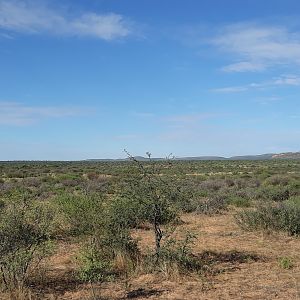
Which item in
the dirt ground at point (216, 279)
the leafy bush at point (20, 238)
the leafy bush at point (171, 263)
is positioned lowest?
the dirt ground at point (216, 279)

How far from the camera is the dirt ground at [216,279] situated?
29.0ft

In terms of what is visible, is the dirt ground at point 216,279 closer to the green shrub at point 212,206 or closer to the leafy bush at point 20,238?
the leafy bush at point 20,238

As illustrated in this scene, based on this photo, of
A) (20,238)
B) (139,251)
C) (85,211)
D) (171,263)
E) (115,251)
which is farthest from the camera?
(85,211)

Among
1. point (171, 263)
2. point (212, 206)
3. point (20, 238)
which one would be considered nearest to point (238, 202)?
point (212, 206)

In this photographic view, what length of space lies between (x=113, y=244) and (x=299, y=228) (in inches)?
276

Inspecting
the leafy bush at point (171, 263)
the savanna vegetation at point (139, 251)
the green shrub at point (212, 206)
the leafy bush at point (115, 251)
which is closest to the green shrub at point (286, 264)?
the savanna vegetation at point (139, 251)

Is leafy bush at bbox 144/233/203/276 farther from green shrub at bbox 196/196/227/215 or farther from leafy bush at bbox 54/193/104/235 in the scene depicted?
green shrub at bbox 196/196/227/215

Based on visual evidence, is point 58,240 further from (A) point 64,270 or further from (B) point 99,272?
(B) point 99,272

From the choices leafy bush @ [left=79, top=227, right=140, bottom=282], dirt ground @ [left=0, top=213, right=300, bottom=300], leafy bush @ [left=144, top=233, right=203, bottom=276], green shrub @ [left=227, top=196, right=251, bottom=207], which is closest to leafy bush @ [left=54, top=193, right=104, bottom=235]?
leafy bush @ [left=79, top=227, right=140, bottom=282]

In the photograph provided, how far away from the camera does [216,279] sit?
32.7ft

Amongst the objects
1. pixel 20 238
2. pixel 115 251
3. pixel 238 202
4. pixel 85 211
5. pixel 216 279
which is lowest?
pixel 216 279

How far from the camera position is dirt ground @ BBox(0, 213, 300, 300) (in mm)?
8828

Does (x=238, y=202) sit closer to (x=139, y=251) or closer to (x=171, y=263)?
(x=139, y=251)

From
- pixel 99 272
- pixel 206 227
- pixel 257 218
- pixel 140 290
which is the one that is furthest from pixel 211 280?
pixel 206 227
